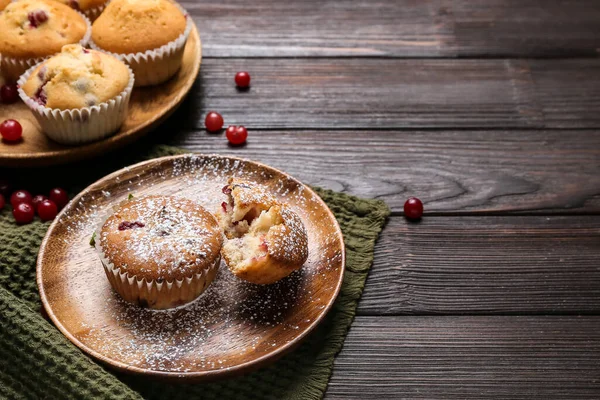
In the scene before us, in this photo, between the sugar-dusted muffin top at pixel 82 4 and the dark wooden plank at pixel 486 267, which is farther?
the sugar-dusted muffin top at pixel 82 4

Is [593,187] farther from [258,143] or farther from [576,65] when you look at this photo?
[258,143]

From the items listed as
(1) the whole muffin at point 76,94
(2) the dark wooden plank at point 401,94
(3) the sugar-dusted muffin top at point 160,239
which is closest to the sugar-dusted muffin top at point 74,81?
(1) the whole muffin at point 76,94

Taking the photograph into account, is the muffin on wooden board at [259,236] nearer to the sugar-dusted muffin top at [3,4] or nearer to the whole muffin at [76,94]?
the whole muffin at [76,94]

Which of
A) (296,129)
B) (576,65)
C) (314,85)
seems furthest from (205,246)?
(576,65)

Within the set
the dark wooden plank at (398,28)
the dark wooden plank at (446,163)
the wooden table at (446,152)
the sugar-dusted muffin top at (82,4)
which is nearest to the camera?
the wooden table at (446,152)

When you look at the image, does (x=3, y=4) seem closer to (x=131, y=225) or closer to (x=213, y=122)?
(x=213, y=122)

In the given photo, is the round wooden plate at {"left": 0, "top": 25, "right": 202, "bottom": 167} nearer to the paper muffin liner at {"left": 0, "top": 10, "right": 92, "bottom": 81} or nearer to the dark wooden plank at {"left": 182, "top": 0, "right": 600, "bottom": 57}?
the paper muffin liner at {"left": 0, "top": 10, "right": 92, "bottom": 81}

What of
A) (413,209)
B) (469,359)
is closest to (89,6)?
(413,209)
